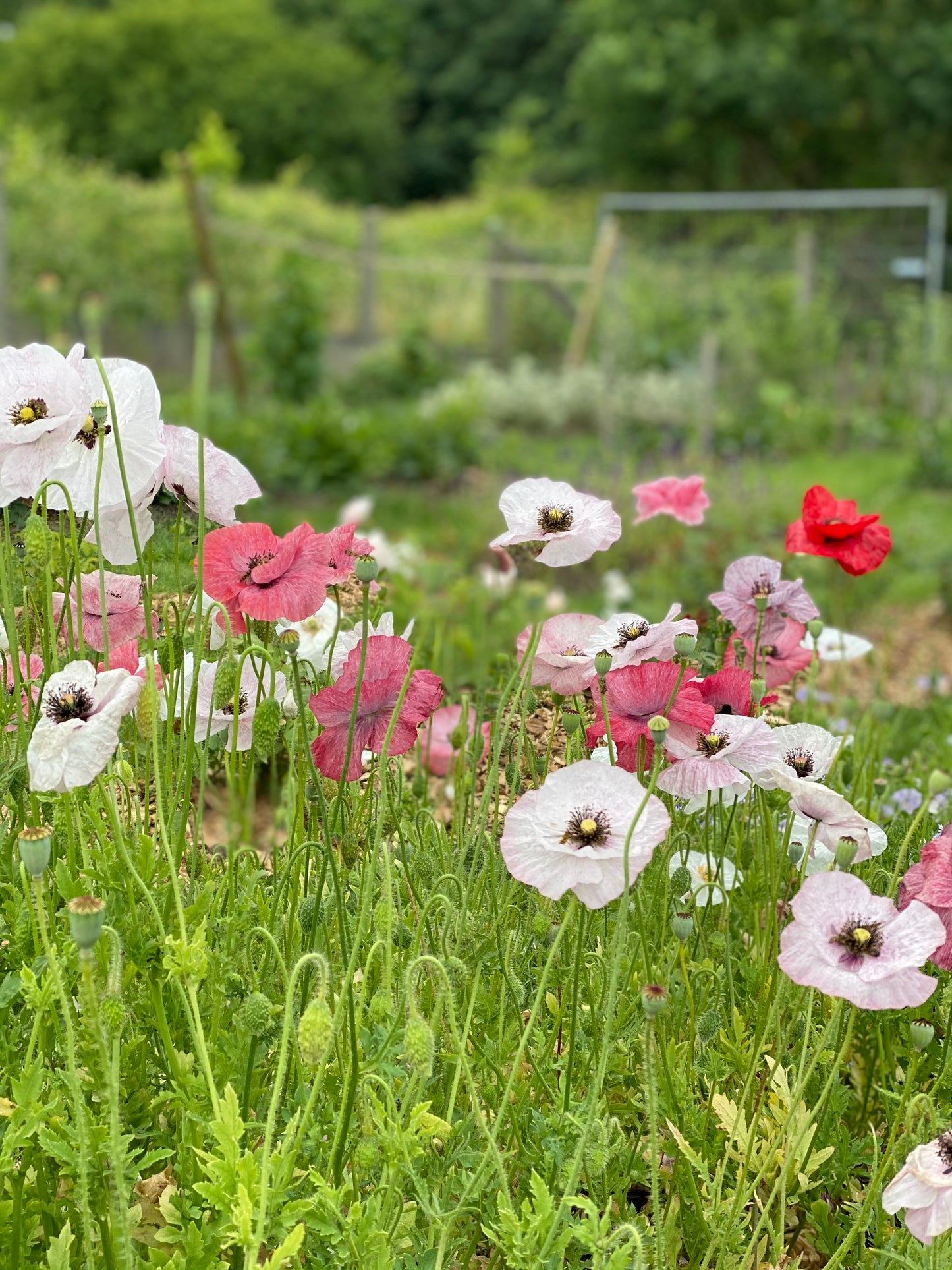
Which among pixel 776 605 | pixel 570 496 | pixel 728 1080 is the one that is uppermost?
pixel 570 496

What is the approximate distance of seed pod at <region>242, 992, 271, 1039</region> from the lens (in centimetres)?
104

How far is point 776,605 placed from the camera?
61.6 inches

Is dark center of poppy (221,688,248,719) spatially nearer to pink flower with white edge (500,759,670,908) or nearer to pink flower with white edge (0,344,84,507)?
pink flower with white edge (0,344,84,507)

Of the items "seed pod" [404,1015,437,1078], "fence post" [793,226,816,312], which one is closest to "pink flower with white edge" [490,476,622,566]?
"seed pod" [404,1015,437,1078]

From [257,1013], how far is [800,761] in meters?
0.61

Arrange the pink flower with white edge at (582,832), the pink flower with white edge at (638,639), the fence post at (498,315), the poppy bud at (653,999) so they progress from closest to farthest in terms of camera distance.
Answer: the poppy bud at (653,999)
the pink flower with white edge at (582,832)
the pink flower with white edge at (638,639)
the fence post at (498,315)

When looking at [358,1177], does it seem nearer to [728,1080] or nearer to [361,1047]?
[361,1047]

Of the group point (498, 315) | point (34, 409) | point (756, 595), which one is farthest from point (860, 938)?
point (498, 315)

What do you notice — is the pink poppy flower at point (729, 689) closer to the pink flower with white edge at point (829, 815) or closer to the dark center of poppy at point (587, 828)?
the pink flower with white edge at point (829, 815)

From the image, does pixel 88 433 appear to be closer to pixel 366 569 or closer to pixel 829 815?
pixel 366 569

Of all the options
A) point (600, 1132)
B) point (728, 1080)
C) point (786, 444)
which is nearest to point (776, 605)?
point (728, 1080)

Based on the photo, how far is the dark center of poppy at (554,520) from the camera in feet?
4.33

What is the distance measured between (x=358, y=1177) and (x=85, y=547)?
34.0 inches

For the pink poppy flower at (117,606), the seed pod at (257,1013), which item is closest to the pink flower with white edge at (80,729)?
the seed pod at (257,1013)
